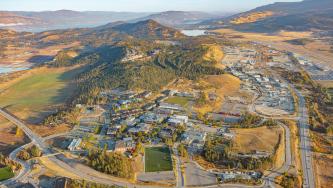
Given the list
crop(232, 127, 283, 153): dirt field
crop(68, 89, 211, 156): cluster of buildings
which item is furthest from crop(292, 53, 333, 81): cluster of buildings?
crop(232, 127, 283, 153): dirt field

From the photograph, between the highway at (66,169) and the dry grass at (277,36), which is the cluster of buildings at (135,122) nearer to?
the highway at (66,169)

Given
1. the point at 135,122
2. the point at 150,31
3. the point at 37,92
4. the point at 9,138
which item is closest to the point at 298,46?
the point at 150,31

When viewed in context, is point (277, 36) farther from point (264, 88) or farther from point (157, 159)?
point (157, 159)

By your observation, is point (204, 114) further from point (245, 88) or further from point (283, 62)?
point (283, 62)

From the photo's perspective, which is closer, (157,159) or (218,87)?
(157,159)

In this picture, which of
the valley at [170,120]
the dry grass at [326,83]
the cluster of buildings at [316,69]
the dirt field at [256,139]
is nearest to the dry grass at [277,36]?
the valley at [170,120]

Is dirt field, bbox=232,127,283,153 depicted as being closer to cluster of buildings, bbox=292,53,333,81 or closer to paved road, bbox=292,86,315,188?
paved road, bbox=292,86,315,188
